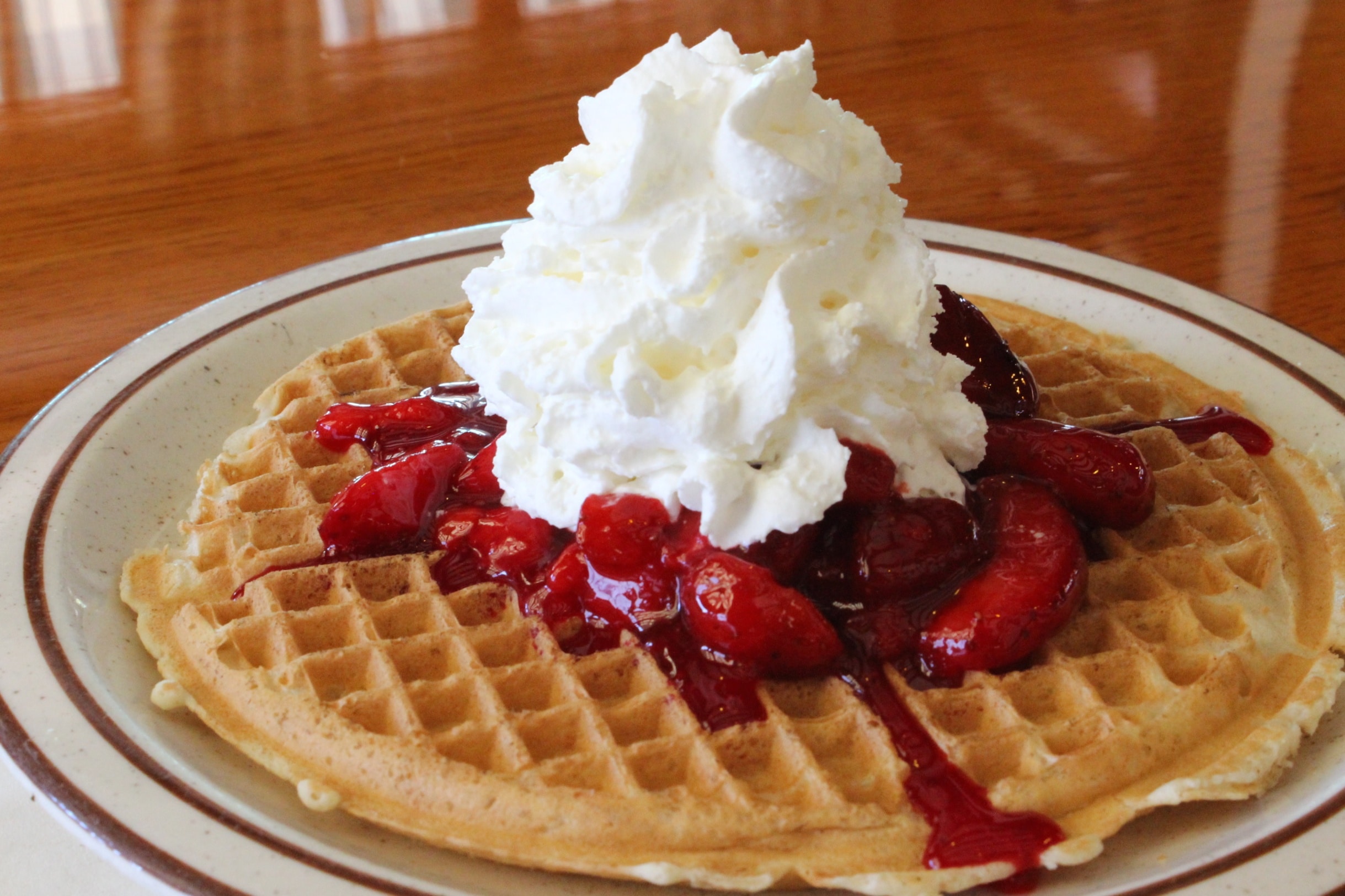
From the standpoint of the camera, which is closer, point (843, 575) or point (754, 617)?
point (754, 617)

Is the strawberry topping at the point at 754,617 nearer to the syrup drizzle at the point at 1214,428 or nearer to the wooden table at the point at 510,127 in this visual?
the syrup drizzle at the point at 1214,428

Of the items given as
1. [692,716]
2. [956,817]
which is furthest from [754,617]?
[956,817]

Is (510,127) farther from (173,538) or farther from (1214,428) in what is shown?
(1214,428)

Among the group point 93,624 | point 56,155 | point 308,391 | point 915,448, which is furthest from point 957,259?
point 56,155

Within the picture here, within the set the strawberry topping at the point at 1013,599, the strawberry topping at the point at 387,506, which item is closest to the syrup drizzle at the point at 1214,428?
the strawberry topping at the point at 1013,599

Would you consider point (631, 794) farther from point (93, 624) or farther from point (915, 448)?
point (93, 624)

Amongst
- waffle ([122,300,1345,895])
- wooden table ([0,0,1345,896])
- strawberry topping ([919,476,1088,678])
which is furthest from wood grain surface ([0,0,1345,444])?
strawberry topping ([919,476,1088,678])

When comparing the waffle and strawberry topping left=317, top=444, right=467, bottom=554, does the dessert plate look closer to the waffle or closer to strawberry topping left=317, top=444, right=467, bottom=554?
the waffle
